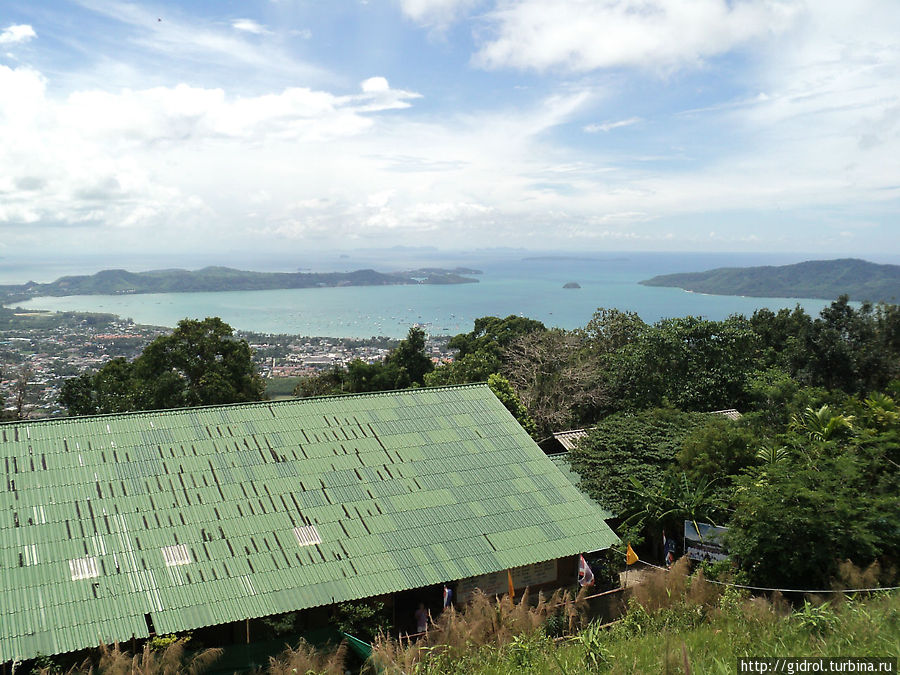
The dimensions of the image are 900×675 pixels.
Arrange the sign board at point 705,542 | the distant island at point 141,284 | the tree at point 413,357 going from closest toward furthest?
the sign board at point 705,542 → the tree at point 413,357 → the distant island at point 141,284

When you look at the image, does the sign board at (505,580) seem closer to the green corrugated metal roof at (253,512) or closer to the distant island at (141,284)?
the green corrugated metal roof at (253,512)

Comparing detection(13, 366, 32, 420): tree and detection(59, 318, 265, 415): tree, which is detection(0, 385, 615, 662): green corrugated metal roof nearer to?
detection(59, 318, 265, 415): tree

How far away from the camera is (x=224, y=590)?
11109 mm

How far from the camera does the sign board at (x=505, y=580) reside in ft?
43.8

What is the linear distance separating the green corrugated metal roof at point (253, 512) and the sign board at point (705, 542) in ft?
7.44

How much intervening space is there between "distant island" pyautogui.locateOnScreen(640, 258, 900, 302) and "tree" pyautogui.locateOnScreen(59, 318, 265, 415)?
111 m

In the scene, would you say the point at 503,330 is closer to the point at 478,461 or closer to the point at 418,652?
the point at 478,461

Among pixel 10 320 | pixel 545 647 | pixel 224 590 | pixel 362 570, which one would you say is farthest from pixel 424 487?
pixel 10 320

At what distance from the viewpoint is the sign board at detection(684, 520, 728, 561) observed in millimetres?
14666

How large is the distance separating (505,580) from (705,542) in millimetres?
5004

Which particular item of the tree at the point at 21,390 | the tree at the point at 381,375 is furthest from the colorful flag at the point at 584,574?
the tree at the point at 21,390

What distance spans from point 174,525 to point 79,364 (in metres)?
54.5

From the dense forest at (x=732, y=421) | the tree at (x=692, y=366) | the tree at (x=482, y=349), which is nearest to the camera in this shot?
the dense forest at (x=732, y=421)

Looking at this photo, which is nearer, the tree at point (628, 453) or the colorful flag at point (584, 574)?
the colorful flag at point (584, 574)
